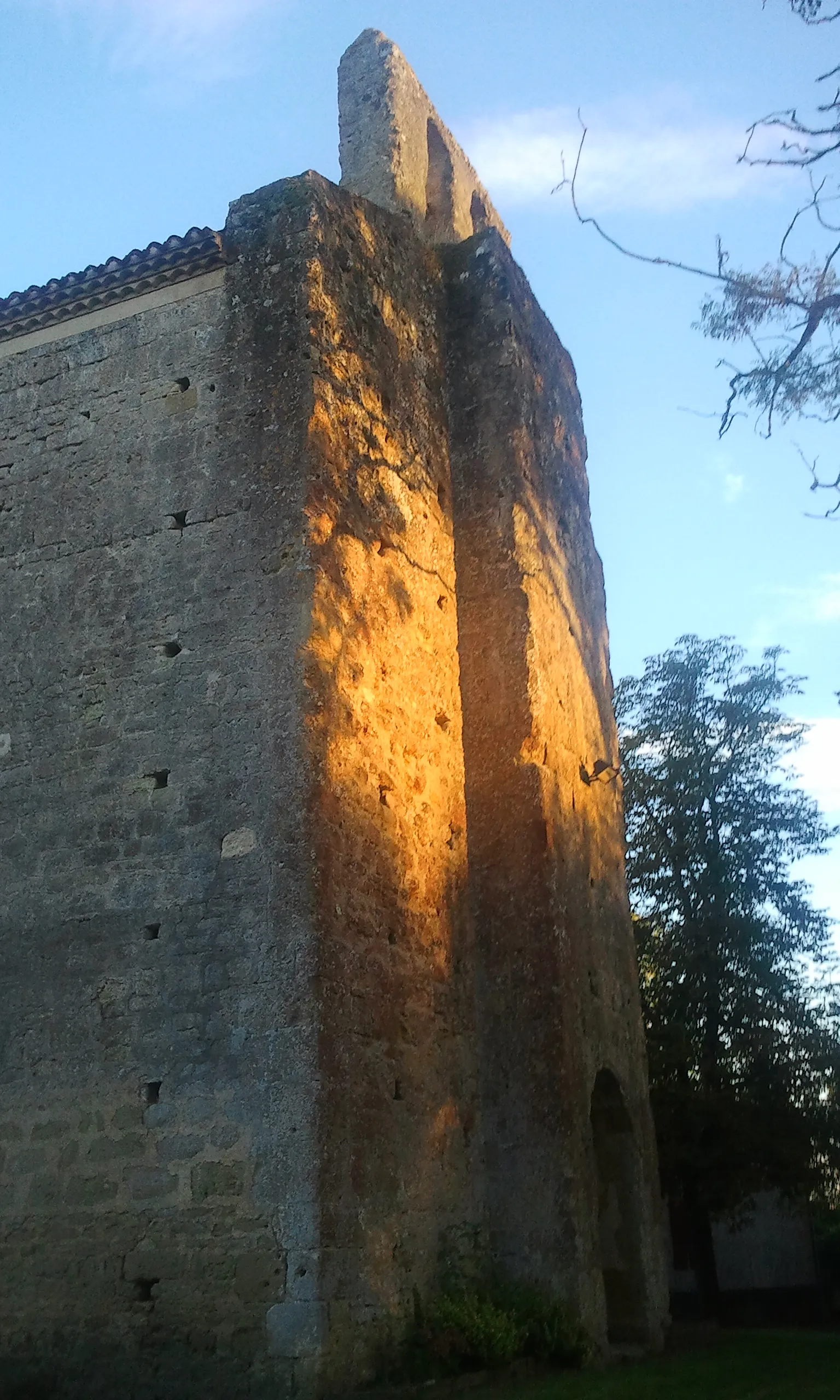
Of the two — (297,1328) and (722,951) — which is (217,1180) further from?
(722,951)

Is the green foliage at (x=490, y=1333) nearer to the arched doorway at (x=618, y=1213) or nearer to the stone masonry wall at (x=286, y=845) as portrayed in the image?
the stone masonry wall at (x=286, y=845)

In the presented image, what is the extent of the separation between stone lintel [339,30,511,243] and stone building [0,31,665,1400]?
149 cm

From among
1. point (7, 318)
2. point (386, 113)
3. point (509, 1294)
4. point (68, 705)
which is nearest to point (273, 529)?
point (68, 705)

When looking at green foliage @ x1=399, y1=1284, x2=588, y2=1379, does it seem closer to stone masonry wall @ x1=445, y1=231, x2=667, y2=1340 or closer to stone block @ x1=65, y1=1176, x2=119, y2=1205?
stone masonry wall @ x1=445, y1=231, x2=667, y2=1340

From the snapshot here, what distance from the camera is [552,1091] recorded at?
9.80m

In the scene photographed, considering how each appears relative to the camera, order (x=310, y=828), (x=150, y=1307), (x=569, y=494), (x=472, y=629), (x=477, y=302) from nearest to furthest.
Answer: (x=150, y=1307)
(x=310, y=828)
(x=472, y=629)
(x=477, y=302)
(x=569, y=494)

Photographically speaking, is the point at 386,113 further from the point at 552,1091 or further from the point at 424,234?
the point at 552,1091

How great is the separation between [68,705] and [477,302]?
5874 mm

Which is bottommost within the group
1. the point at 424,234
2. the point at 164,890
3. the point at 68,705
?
the point at 164,890

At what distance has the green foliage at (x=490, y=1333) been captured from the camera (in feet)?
26.6

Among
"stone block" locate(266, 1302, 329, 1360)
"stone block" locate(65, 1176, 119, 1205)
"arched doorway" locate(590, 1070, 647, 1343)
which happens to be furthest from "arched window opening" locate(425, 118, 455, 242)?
"stone block" locate(266, 1302, 329, 1360)

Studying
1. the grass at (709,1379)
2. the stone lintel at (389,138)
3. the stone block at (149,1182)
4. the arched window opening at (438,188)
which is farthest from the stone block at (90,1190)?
Result: the arched window opening at (438,188)

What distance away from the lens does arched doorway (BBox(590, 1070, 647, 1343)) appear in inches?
432

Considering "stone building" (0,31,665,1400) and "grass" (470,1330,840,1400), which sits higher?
"stone building" (0,31,665,1400)
